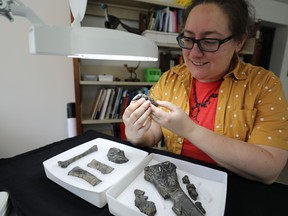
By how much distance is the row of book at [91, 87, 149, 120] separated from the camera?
1.71m

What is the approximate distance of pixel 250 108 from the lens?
738 mm

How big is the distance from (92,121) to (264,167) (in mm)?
1437

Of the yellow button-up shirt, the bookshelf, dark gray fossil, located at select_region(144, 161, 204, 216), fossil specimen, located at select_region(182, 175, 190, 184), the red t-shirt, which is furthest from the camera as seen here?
A: the bookshelf

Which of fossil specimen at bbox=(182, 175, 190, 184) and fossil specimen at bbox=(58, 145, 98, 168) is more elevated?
fossil specimen at bbox=(58, 145, 98, 168)

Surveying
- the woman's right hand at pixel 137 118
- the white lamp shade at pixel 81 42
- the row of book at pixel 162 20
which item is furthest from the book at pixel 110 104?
the white lamp shade at pixel 81 42

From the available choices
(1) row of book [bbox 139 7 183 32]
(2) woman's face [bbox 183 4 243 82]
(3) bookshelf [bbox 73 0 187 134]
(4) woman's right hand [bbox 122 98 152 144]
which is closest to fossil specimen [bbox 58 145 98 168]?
(4) woman's right hand [bbox 122 98 152 144]

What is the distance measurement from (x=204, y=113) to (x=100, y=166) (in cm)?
54

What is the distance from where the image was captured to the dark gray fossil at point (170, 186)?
0.41m

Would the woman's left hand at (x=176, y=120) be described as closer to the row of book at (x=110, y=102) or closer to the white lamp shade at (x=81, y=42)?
the white lamp shade at (x=81, y=42)

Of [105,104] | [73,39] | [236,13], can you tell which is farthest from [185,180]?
[105,104]

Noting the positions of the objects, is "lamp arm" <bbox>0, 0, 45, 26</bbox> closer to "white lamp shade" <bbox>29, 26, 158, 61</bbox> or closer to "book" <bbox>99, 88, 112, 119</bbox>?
"white lamp shade" <bbox>29, 26, 158, 61</bbox>

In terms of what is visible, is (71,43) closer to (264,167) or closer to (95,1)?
(264,167)

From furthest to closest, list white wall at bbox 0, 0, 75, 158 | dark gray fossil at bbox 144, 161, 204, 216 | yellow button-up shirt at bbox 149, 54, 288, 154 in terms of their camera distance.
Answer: white wall at bbox 0, 0, 75, 158, yellow button-up shirt at bbox 149, 54, 288, 154, dark gray fossil at bbox 144, 161, 204, 216

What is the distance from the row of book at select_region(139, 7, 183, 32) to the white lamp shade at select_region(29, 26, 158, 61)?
1486mm
